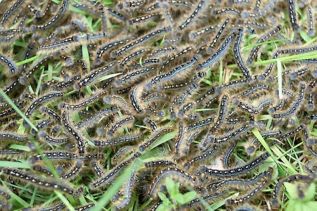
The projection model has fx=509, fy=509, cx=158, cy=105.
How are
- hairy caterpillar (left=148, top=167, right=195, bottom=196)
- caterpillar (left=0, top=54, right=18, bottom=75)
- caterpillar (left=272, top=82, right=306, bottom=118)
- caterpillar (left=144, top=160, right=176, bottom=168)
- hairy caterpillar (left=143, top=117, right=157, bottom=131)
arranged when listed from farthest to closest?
caterpillar (left=0, top=54, right=18, bottom=75)
hairy caterpillar (left=143, top=117, right=157, bottom=131)
caterpillar (left=272, top=82, right=306, bottom=118)
caterpillar (left=144, top=160, right=176, bottom=168)
hairy caterpillar (left=148, top=167, right=195, bottom=196)

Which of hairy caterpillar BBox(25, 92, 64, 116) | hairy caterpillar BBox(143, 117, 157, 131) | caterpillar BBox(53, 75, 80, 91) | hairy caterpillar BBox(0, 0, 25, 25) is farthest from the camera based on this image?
hairy caterpillar BBox(0, 0, 25, 25)

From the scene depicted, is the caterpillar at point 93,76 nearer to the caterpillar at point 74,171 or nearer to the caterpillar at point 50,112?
the caterpillar at point 50,112

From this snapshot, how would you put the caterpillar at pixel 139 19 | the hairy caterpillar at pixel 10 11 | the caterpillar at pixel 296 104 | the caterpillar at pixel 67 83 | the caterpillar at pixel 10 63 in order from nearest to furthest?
the caterpillar at pixel 296 104, the caterpillar at pixel 67 83, the caterpillar at pixel 10 63, the caterpillar at pixel 139 19, the hairy caterpillar at pixel 10 11

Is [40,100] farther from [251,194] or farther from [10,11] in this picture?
[251,194]

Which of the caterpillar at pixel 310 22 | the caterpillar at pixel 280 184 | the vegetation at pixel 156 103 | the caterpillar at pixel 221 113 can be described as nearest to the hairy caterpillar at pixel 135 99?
the vegetation at pixel 156 103

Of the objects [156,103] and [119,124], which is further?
[156,103]

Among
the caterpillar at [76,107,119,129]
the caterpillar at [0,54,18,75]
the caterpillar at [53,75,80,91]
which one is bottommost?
the caterpillar at [76,107,119,129]

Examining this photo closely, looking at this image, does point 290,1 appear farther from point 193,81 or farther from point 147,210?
point 147,210

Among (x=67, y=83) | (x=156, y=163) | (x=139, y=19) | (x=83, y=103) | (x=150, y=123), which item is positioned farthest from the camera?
(x=139, y=19)

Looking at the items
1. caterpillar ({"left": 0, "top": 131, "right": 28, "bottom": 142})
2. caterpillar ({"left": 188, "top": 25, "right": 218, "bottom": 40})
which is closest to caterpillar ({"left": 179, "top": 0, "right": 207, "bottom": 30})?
caterpillar ({"left": 188, "top": 25, "right": 218, "bottom": 40})

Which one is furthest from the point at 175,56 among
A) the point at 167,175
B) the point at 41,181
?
the point at 41,181

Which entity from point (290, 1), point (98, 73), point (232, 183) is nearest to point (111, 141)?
point (98, 73)

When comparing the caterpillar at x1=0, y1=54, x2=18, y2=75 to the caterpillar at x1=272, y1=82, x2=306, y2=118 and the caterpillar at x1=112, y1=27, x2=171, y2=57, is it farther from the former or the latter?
the caterpillar at x1=272, y1=82, x2=306, y2=118
